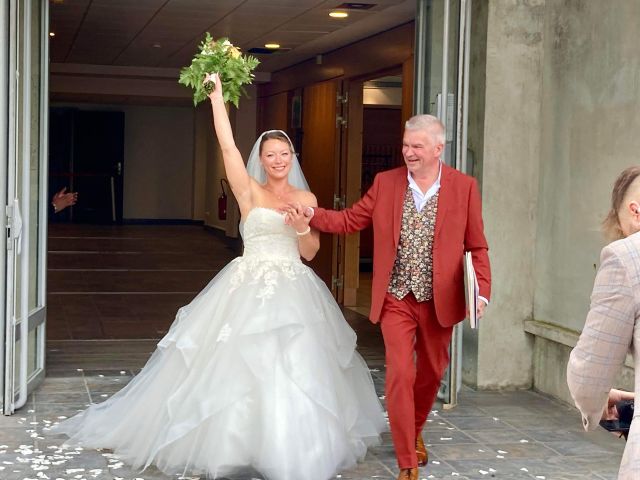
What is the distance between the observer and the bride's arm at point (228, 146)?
514cm

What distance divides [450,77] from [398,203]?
1.77 meters

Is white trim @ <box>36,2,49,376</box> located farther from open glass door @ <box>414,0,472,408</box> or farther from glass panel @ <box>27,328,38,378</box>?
open glass door @ <box>414,0,472,408</box>

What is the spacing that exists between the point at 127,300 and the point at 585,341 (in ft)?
32.1

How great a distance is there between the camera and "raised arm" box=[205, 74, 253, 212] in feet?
16.9

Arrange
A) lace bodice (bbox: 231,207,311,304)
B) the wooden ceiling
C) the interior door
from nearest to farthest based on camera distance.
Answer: lace bodice (bbox: 231,207,311,304) → the wooden ceiling → the interior door

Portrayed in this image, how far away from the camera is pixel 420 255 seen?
5031 millimetres

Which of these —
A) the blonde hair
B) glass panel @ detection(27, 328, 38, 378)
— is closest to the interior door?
glass panel @ detection(27, 328, 38, 378)

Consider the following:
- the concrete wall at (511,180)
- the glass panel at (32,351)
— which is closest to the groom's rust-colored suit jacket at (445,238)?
the concrete wall at (511,180)

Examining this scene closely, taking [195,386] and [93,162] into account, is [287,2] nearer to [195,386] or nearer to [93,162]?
[195,386]

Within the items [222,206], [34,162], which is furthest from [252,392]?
[222,206]

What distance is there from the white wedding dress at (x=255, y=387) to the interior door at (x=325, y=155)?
247 inches

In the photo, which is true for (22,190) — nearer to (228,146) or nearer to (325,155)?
(228,146)

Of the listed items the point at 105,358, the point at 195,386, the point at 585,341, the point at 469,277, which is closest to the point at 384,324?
the point at 469,277

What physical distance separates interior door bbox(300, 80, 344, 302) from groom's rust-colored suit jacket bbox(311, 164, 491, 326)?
6.61 metres
